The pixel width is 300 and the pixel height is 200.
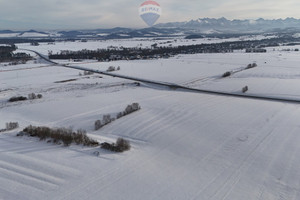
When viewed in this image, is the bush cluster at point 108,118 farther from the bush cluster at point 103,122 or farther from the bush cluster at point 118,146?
the bush cluster at point 118,146

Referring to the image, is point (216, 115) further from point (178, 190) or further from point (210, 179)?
point (178, 190)

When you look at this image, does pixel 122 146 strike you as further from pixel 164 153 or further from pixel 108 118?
pixel 108 118

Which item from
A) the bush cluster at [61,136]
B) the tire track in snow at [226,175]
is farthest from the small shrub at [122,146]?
the tire track in snow at [226,175]

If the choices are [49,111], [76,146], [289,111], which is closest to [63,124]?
[49,111]

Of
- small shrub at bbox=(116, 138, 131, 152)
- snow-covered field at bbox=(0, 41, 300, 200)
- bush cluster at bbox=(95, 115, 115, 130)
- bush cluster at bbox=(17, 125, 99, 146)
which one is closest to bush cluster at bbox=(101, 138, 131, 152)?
small shrub at bbox=(116, 138, 131, 152)

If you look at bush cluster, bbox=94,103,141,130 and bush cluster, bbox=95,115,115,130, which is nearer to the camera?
bush cluster, bbox=95,115,115,130

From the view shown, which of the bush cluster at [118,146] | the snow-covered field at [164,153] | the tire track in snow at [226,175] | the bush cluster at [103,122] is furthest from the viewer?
the bush cluster at [103,122]

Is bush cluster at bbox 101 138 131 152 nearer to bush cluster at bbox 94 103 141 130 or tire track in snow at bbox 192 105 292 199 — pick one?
bush cluster at bbox 94 103 141 130

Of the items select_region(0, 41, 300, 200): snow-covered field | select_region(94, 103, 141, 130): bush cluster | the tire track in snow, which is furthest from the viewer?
select_region(94, 103, 141, 130): bush cluster

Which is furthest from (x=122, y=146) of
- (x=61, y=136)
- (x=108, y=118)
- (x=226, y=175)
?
(x=108, y=118)

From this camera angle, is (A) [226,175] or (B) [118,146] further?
(B) [118,146]

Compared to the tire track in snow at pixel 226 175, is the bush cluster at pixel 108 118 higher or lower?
higher
